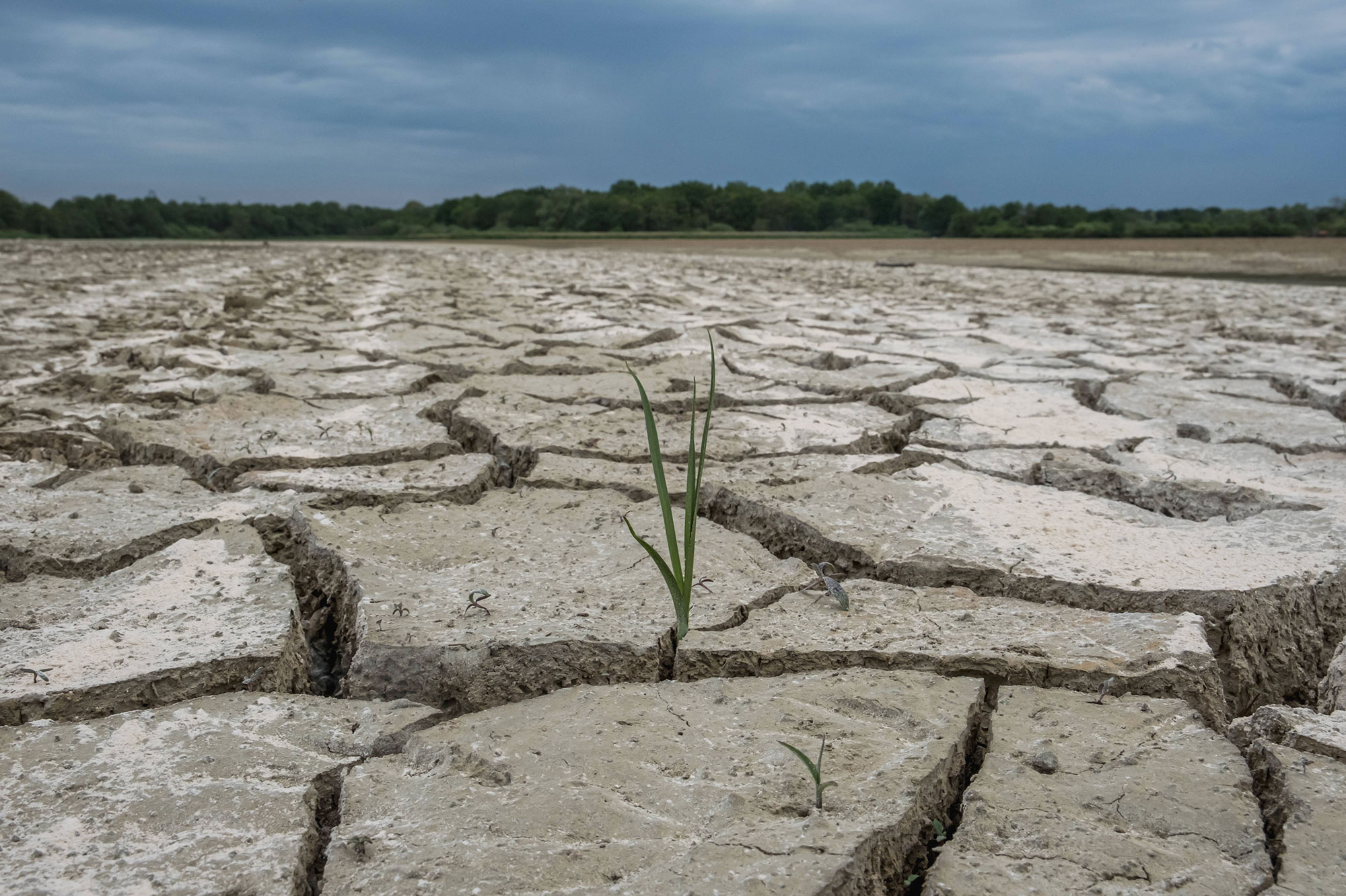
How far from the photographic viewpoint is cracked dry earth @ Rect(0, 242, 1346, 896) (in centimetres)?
80

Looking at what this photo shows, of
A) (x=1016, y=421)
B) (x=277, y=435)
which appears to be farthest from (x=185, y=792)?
(x=1016, y=421)

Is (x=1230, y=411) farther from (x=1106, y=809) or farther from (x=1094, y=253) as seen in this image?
(x=1094, y=253)

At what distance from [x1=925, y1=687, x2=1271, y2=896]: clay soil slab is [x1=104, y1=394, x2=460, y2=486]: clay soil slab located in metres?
1.42

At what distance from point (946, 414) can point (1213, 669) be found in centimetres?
134

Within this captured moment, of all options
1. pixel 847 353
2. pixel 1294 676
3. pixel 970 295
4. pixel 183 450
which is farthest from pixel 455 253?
pixel 1294 676

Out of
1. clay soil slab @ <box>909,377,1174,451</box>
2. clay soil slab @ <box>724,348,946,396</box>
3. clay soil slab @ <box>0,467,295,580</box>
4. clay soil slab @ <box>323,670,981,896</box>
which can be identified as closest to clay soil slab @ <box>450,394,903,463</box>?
clay soil slab @ <box>909,377,1174,451</box>

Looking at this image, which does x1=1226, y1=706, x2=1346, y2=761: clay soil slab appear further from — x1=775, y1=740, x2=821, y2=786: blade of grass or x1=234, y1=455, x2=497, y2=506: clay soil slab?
x1=234, y1=455, x2=497, y2=506: clay soil slab

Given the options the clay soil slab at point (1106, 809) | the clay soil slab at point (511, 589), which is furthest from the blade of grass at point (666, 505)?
the clay soil slab at point (1106, 809)

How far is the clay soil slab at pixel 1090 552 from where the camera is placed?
1.24 m

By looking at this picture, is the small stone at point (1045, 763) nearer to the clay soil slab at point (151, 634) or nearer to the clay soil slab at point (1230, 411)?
the clay soil slab at point (151, 634)

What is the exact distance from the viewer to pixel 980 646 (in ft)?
3.74

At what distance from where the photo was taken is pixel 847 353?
336 centimetres

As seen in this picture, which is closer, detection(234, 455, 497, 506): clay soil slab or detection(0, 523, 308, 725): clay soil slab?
detection(0, 523, 308, 725): clay soil slab

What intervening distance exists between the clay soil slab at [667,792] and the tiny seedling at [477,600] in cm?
20
